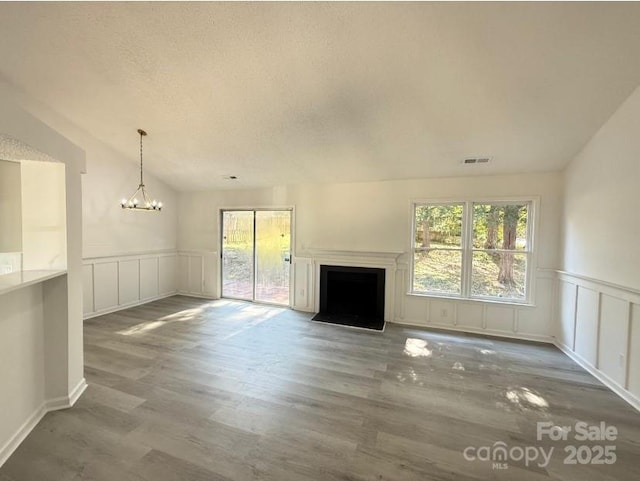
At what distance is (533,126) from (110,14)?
4.17 metres

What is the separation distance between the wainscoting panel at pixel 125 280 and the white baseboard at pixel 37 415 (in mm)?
2560

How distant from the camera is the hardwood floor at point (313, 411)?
1745 millimetres

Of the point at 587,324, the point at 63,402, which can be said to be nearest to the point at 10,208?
the point at 63,402

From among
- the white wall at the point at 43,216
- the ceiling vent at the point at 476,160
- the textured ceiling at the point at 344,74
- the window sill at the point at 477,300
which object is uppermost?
the textured ceiling at the point at 344,74

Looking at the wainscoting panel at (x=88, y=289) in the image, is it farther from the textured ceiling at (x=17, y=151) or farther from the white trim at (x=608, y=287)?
the white trim at (x=608, y=287)

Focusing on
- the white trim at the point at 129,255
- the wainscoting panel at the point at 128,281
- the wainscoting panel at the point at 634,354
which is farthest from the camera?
the wainscoting panel at the point at 128,281

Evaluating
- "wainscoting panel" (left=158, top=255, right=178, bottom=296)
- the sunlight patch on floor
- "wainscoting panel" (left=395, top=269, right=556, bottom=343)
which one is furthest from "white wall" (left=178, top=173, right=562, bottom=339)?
"wainscoting panel" (left=158, top=255, right=178, bottom=296)

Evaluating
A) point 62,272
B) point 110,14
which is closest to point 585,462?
point 62,272

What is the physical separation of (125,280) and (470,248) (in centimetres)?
608

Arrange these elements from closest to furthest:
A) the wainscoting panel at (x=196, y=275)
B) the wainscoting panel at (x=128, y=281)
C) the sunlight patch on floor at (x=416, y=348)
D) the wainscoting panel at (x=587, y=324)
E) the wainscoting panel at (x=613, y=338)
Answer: the wainscoting panel at (x=613, y=338), the wainscoting panel at (x=587, y=324), the sunlight patch on floor at (x=416, y=348), the wainscoting panel at (x=128, y=281), the wainscoting panel at (x=196, y=275)

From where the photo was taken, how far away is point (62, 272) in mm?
2186

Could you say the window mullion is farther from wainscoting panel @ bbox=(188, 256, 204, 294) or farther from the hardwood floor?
wainscoting panel @ bbox=(188, 256, 204, 294)

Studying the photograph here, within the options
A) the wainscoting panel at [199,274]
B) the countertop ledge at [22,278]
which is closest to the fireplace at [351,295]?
the wainscoting panel at [199,274]

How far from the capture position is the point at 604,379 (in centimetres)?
280
